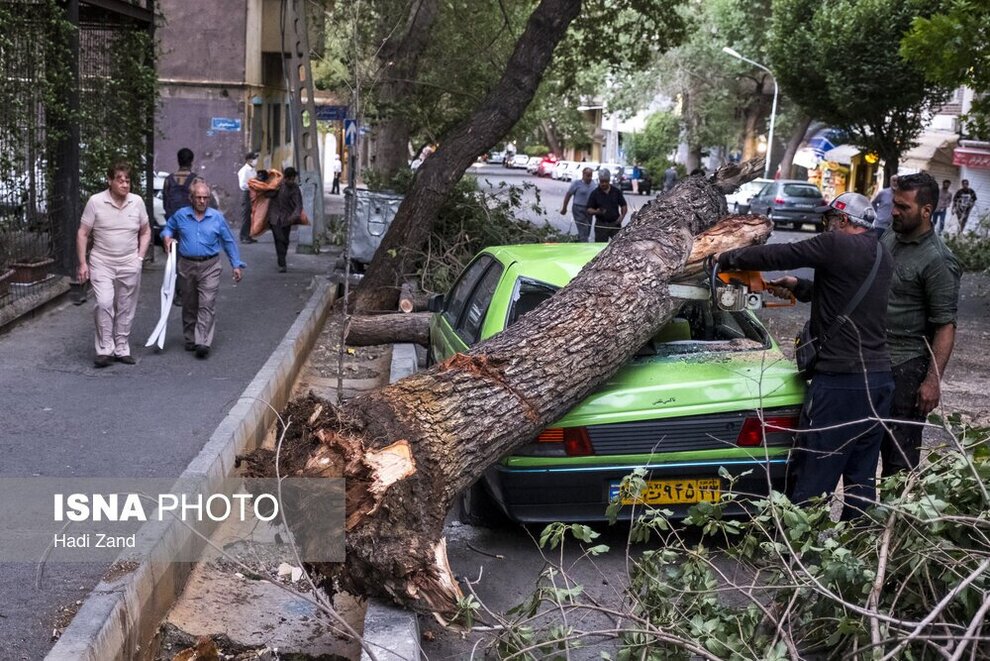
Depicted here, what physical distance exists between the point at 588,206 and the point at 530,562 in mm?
13382

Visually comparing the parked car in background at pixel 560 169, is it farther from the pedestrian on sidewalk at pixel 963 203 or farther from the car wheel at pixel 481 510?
the car wheel at pixel 481 510

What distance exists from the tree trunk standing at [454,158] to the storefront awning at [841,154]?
3634 centimetres

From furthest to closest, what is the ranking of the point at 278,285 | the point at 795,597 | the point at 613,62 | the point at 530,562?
1. the point at 613,62
2. the point at 278,285
3. the point at 530,562
4. the point at 795,597

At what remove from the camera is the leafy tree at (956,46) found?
1424 centimetres

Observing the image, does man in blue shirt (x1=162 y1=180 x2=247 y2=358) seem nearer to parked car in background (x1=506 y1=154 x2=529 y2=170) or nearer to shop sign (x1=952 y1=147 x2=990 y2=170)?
shop sign (x1=952 y1=147 x2=990 y2=170)

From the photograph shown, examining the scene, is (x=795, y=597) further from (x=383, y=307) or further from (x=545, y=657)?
(x=383, y=307)

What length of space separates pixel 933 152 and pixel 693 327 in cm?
3674

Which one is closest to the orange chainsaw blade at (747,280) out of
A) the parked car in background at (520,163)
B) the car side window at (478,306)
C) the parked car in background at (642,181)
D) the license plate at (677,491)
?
the license plate at (677,491)

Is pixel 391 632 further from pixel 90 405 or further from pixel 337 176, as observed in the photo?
pixel 337 176

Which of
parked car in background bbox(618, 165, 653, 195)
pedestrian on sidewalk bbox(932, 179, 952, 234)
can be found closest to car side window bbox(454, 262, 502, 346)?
pedestrian on sidewalk bbox(932, 179, 952, 234)

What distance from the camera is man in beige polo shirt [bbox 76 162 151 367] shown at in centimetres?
955

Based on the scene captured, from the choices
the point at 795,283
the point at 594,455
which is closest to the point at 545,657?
the point at 594,455

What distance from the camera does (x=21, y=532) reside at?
18.4 feet

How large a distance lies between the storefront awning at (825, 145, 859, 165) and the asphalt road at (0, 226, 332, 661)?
38.5 meters
